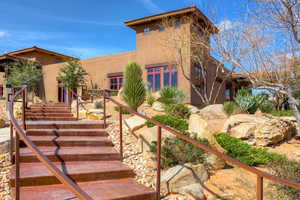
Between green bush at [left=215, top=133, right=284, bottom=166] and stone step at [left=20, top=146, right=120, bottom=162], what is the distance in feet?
9.18

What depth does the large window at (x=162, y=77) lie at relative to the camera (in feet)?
48.3

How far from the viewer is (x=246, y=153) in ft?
16.8

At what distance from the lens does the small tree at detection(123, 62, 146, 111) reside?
813cm

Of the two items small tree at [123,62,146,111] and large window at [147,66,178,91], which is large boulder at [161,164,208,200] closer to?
small tree at [123,62,146,111]

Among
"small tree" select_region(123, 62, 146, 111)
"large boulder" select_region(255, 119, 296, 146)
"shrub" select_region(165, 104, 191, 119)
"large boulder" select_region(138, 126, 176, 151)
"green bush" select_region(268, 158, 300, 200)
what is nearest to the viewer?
"green bush" select_region(268, 158, 300, 200)

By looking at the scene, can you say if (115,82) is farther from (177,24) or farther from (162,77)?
(177,24)

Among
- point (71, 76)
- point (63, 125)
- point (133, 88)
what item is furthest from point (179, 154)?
point (71, 76)

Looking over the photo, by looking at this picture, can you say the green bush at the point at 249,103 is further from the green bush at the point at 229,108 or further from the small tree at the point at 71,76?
the small tree at the point at 71,76

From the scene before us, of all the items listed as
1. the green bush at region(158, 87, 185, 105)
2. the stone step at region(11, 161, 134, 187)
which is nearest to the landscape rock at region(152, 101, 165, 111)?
the green bush at region(158, 87, 185, 105)

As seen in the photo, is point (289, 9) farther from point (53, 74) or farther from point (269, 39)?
point (53, 74)

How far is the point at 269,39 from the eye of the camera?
6.43 metres

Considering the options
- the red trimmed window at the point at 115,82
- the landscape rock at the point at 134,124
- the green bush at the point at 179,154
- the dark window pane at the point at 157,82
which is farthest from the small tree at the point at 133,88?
the red trimmed window at the point at 115,82

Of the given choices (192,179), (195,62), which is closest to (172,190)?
(192,179)

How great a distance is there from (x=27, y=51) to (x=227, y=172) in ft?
76.6
